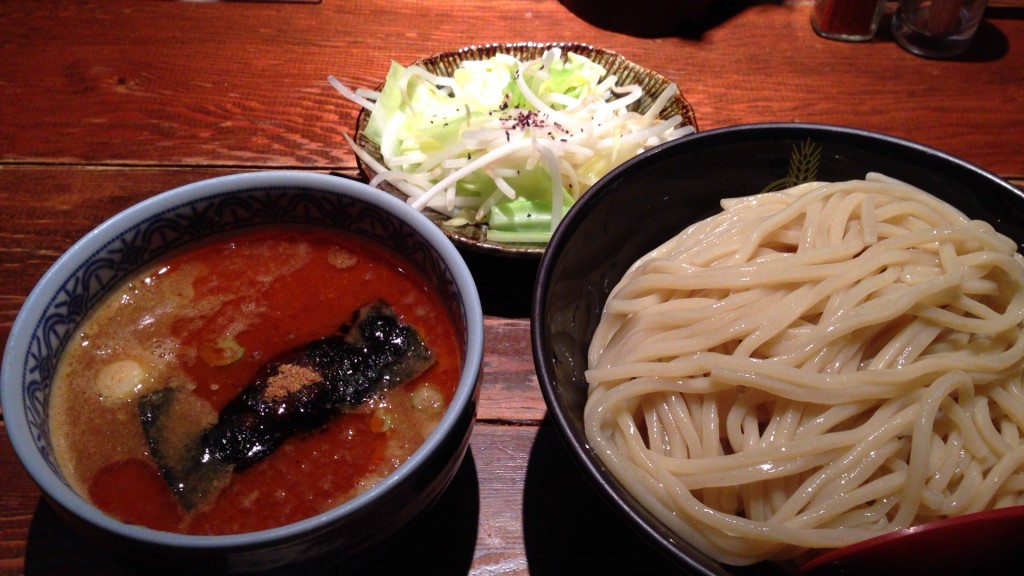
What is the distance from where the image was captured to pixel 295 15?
9.20 feet

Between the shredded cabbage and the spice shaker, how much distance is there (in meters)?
0.95

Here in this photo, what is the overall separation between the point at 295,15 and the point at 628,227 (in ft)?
6.36

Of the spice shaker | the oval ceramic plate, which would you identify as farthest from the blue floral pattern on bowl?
the spice shaker

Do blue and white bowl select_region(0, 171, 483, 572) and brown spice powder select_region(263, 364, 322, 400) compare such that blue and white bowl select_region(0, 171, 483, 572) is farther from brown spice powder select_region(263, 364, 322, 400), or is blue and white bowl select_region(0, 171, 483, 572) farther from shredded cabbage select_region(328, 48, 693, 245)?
shredded cabbage select_region(328, 48, 693, 245)

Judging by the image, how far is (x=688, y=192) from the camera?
160 centimetres

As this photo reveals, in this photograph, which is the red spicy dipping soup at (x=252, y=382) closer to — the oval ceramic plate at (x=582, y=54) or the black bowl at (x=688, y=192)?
the black bowl at (x=688, y=192)

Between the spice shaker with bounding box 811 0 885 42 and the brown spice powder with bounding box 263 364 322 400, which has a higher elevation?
the spice shaker with bounding box 811 0 885 42

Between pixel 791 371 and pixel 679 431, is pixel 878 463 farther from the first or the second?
pixel 679 431

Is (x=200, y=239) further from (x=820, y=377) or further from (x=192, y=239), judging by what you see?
(x=820, y=377)

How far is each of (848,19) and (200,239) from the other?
2546 millimetres

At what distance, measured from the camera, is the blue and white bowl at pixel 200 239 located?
914 millimetres

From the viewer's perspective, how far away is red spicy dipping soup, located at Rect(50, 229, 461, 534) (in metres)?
1.11

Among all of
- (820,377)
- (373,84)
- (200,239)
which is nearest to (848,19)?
(373,84)

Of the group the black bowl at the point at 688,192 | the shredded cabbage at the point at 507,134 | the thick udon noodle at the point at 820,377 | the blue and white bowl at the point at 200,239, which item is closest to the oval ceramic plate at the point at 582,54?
the shredded cabbage at the point at 507,134
